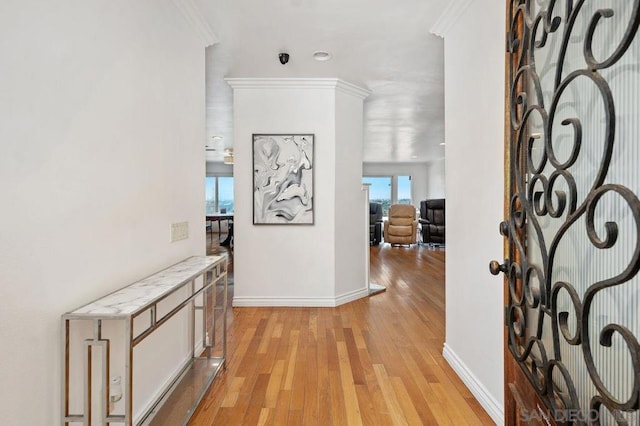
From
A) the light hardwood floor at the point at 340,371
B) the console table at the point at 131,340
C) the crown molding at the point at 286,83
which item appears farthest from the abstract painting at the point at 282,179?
the console table at the point at 131,340

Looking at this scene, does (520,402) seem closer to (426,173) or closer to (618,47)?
(618,47)

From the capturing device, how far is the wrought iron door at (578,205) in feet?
2.16

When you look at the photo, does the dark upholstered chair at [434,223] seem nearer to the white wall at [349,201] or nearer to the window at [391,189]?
the window at [391,189]

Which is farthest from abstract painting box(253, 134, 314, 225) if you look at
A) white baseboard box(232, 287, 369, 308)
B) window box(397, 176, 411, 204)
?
window box(397, 176, 411, 204)

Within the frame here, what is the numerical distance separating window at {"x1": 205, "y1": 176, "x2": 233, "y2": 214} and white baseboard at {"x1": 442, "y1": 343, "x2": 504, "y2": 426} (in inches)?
406

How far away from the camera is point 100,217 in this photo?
1.49 m

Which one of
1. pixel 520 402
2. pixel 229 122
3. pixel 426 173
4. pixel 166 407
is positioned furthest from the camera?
pixel 426 173

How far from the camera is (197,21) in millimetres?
2539

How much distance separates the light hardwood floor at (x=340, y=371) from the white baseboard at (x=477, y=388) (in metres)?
0.04

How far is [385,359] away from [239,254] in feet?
6.48

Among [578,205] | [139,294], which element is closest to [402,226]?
[139,294]

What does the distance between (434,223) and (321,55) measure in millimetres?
6860

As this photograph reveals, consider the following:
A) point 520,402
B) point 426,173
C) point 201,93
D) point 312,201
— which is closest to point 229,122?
point 312,201

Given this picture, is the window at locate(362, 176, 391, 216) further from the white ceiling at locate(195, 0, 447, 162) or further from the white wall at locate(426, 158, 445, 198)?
the white ceiling at locate(195, 0, 447, 162)
